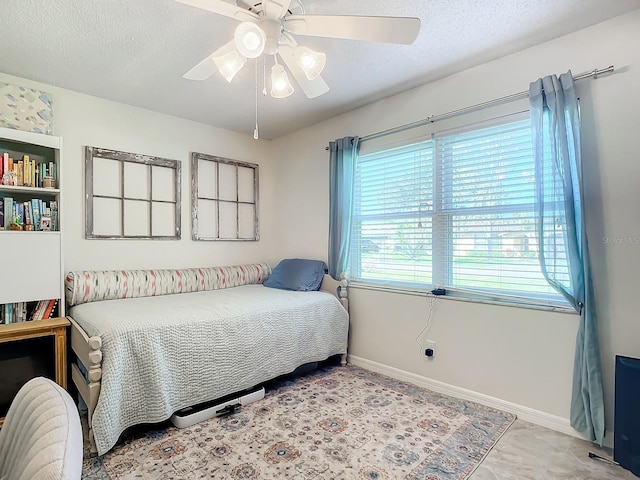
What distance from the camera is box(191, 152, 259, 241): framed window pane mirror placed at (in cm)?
359

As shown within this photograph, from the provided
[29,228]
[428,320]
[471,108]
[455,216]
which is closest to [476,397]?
[428,320]

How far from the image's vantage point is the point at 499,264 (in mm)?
2416

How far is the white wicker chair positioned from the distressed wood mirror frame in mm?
2332

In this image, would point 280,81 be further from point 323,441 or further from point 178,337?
point 323,441

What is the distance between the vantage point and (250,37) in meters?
1.35

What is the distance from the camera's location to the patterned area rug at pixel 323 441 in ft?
5.74

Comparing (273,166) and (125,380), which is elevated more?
A: (273,166)

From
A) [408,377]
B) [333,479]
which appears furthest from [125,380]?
[408,377]

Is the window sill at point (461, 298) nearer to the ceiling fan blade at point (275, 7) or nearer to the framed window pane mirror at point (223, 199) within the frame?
the framed window pane mirror at point (223, 199)

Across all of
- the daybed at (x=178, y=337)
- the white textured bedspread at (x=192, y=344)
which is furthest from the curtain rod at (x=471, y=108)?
the white textured bedspread at (x=192, y=344)

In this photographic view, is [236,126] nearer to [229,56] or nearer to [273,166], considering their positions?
[273,166]

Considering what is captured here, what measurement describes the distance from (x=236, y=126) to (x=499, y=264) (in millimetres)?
2910

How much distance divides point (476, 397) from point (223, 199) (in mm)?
3025

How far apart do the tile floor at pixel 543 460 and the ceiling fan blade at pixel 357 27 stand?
6.90 ft
